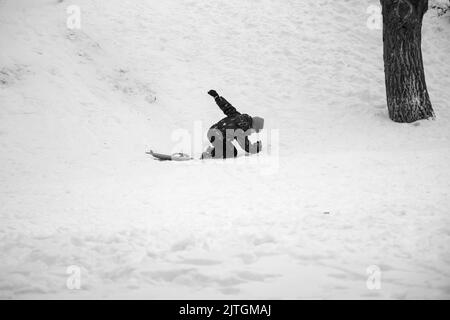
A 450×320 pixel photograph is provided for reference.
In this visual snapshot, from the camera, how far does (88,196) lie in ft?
18.1

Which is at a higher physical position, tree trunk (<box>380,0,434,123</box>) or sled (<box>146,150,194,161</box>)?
tree trunk (<box>380,0,434,123</box>)

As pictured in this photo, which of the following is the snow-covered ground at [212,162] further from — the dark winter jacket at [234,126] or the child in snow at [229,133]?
the dark winter jacket at [234,126]

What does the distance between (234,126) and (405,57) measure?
449 centimetres

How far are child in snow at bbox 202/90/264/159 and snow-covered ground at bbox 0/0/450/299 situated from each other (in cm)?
62

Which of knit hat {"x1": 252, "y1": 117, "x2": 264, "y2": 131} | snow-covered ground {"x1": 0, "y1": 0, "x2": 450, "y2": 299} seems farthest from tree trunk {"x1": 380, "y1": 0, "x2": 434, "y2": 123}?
knit hat {"x1": 252, "y1": 117, "x2": 264, "y2": 131}

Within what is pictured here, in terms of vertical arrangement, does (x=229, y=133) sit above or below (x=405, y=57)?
below

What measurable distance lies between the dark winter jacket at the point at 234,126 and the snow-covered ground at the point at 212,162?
83 centimetres

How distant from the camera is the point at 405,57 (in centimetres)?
867

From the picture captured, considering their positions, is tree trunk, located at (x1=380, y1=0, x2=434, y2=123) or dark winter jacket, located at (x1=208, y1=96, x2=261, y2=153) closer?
dark winter jacket, located at (x1=208, y1=96, x2=261, y2=153)

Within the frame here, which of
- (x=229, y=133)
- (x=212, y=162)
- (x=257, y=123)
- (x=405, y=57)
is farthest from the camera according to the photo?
(x=405, y=57)

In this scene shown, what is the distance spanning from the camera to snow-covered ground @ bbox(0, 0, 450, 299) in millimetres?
3213

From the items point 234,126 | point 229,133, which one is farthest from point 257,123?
point 229,133

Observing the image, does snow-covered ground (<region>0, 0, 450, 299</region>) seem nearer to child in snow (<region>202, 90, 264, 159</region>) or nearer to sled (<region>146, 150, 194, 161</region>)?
sled (<region>146, 150, 194, 161</region>)

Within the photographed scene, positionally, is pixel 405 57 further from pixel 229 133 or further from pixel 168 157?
pixel 168 157
